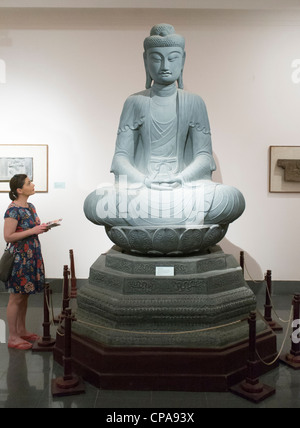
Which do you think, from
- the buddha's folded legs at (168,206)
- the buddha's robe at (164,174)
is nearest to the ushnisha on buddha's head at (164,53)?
the buddha's robe at (164,174)

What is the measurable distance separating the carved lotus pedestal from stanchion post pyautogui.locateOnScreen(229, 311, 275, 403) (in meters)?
0.12

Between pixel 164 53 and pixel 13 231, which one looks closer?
pixel 13 231

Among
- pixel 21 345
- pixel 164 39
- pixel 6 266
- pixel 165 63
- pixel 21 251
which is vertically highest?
pixel 164 39

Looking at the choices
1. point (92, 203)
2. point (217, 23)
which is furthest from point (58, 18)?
point (92, 203)

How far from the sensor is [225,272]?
143 inches

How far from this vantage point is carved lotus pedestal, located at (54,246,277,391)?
3.15m

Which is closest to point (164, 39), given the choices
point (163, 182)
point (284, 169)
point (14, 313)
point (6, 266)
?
point (163, 182)

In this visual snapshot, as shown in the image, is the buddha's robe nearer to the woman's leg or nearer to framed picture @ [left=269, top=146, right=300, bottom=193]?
the woman's leg

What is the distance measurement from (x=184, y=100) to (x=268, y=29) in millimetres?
2106

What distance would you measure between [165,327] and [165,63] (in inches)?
101

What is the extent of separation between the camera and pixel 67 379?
10.4ft

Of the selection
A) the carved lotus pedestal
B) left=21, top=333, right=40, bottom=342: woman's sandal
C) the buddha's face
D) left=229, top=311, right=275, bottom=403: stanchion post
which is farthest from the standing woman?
left=229, top=311, right=275, bottom=403: stanchion post

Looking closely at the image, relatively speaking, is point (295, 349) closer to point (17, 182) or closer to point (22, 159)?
point (17, 182)

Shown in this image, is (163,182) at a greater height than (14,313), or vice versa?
(163,182)
